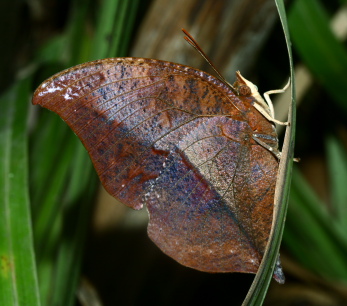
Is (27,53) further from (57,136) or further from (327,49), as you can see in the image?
(327,49)

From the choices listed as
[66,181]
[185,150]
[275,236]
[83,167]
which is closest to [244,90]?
[185,150]

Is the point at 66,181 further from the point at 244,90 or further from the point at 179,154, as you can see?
the point at 244,90

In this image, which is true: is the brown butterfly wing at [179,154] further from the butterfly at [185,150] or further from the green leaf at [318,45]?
the green leaf at [318,45]

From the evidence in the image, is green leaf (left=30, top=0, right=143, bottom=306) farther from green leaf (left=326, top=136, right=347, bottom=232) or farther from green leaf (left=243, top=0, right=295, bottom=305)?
green leaf (left=326, top=136, right=347, bottom=232)

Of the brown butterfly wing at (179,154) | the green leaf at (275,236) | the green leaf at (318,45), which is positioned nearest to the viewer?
the green leaf at (275,236)

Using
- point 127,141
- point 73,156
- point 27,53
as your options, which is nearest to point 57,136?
point 73,156

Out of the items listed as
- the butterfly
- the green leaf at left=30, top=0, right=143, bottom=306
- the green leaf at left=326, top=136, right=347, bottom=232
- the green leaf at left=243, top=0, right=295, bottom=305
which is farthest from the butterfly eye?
the green leaf at left=326, top=136, right=347, bottom=232

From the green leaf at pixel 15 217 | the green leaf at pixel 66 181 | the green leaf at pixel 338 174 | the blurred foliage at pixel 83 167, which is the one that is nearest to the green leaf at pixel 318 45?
the blurred foliage at pixel 83 167
